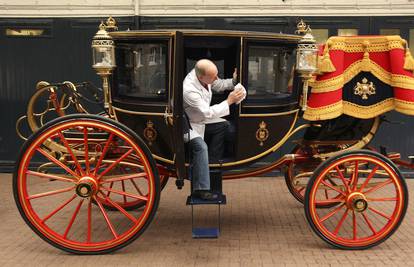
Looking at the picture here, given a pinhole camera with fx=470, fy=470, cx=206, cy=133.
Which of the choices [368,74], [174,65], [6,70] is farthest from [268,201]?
[6,70]

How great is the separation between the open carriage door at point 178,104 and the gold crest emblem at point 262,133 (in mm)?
727

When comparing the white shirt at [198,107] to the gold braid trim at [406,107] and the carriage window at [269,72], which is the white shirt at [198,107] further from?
the gold braid trim at [406,107]

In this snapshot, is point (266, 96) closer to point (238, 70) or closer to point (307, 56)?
point (238, 70)

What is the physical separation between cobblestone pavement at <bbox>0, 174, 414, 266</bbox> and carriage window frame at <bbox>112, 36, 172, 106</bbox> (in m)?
1.31

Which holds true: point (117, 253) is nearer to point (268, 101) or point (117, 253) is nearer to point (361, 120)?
point (268, 101)

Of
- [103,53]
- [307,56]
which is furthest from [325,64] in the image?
[103,53]

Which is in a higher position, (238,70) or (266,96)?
(238,70)

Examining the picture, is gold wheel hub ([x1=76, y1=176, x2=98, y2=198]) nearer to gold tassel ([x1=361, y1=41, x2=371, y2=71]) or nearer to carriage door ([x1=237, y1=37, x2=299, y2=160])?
carriage door ([x1=237, y1=37, x2=299, y2=160])

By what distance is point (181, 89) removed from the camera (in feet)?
12.7

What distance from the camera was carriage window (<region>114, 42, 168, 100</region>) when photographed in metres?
4.01

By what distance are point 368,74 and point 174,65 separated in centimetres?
179

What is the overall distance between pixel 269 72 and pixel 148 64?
3.52 feet

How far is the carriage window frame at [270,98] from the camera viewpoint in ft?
13.2

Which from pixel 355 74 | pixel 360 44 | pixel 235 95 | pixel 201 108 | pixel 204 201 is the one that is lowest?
pixel 204 201
